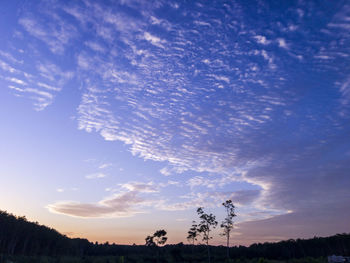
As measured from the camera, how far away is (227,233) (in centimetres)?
6419

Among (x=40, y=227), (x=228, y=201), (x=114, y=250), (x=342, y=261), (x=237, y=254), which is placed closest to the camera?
(x=342, y=261)

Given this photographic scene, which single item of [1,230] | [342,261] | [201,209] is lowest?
[342,261]

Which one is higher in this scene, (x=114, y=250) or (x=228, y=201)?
(x=228, y=201)

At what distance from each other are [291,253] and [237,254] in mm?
19963

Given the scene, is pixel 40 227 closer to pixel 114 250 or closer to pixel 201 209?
pixel 201 209

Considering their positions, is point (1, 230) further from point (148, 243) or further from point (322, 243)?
point (322, 243)

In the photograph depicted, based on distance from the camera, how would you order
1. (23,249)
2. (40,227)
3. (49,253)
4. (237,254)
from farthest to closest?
1. (237,254)
2. (49,253)
3. (40,227)
4. (23,249)

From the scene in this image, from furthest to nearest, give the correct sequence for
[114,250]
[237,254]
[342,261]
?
1. [114,250]
2. [237,254]
3. [342,261]

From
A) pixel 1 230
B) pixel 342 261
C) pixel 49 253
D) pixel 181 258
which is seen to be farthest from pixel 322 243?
pixel 1 230

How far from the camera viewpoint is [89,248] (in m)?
138

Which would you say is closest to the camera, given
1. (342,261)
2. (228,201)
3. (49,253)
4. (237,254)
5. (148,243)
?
(342,261)

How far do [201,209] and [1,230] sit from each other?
4697 cm

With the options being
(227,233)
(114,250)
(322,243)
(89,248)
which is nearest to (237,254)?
(322,243)

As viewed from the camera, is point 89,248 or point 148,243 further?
point 89,248
